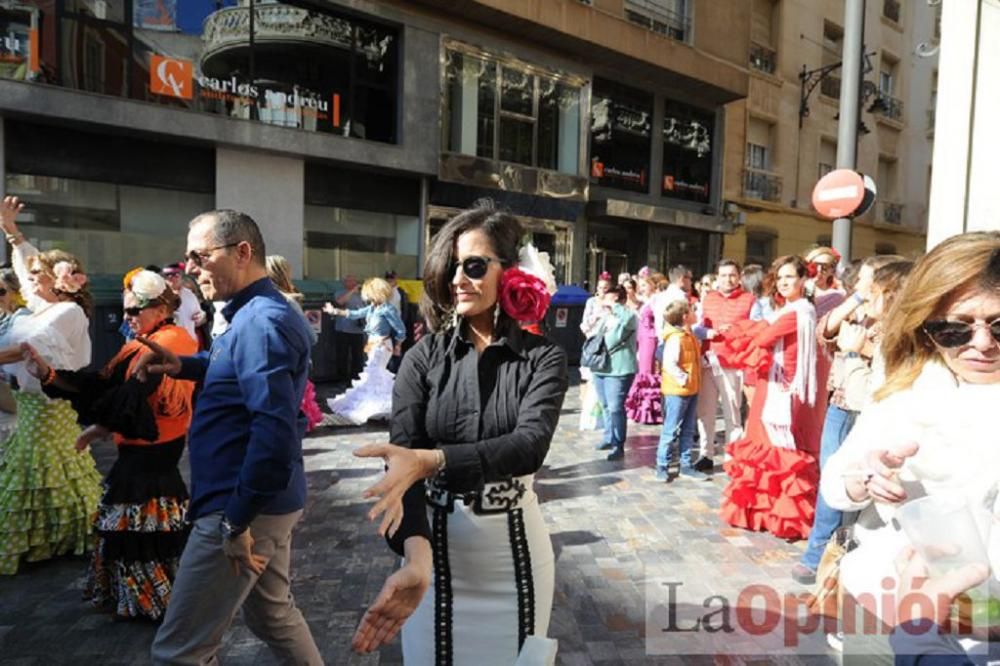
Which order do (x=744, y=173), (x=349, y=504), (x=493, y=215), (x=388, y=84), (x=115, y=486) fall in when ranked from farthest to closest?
(x=744, y=173) → (x=388, y=84) → (x=349, y=504) → (x=115, y=486) → (x=493, y=215)

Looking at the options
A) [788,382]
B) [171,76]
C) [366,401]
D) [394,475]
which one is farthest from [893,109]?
[394,475]

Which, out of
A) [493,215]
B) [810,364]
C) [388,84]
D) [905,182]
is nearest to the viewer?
[493,215]

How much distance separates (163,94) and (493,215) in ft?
39.9

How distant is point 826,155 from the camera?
79.3 feet

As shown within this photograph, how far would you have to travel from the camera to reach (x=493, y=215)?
7.21 feet

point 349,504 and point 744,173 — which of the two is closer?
point 349,504

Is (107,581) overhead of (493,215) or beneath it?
beneath

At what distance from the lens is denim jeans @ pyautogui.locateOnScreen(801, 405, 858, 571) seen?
13.0ft

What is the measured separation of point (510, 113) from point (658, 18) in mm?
5836

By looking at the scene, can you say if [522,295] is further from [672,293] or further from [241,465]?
[672,293]

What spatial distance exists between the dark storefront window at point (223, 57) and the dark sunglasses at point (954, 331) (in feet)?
43.0

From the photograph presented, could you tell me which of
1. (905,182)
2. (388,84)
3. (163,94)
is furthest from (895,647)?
(905,182)

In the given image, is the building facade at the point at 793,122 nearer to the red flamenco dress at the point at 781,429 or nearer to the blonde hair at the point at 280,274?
the red flamenco dress at the point at 781,429

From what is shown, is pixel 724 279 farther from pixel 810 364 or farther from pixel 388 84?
pixel 388 84
